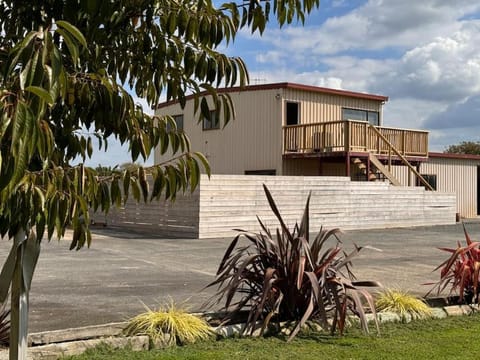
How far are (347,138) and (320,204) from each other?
375 centimetres

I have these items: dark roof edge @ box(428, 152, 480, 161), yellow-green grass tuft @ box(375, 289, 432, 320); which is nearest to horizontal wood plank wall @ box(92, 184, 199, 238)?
yellow-green grass tuft @ box(375, 289, 432, 320)

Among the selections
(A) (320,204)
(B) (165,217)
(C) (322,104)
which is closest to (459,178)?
(C) (322,104)

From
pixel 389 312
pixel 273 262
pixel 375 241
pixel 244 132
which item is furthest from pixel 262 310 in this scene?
pixel 244 132

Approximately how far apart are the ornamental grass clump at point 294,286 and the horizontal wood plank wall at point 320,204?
10806 mm

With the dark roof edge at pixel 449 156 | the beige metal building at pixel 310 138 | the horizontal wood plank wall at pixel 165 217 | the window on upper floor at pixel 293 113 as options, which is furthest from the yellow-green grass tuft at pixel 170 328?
the dark roof edge at pixel 449 156

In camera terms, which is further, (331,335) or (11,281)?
(331,335)

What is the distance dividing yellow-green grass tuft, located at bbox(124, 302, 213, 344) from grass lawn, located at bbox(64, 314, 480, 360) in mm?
115

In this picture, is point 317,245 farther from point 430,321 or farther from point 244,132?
point 244,132

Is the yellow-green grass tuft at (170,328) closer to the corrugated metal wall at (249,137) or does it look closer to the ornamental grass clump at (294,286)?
the ornamental grass clump at (294,286)

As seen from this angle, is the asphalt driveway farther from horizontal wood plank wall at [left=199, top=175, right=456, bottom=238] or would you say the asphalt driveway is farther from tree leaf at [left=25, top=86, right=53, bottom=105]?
tree leaf at [left=25, top=86, right=53, bottom=105]

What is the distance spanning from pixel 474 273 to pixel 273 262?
255 cm

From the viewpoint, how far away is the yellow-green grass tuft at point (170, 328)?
16.9 feet

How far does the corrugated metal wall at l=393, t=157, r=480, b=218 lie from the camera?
96.3 ft

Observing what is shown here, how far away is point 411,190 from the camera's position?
74.9 feet
